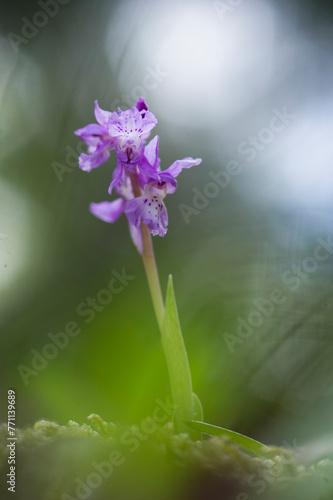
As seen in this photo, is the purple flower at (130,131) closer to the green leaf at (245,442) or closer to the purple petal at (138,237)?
the purple petal at (138,237)

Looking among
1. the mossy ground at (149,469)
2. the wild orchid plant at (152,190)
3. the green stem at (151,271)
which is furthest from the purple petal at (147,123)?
the mossy ground at (149,469)

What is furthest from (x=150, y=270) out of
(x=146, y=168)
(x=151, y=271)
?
(x=146, y=168)

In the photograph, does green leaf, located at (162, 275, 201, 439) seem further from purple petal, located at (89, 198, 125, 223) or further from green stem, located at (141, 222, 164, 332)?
purple petal, located at (89, 198, 125, 223)

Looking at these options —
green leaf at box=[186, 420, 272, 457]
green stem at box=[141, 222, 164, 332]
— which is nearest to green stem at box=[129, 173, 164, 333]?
green stem at box=[141, 222, 164, 332]

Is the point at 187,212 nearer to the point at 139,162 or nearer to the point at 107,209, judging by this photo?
the point at 107,209

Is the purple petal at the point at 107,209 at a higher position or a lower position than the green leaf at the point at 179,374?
higher
